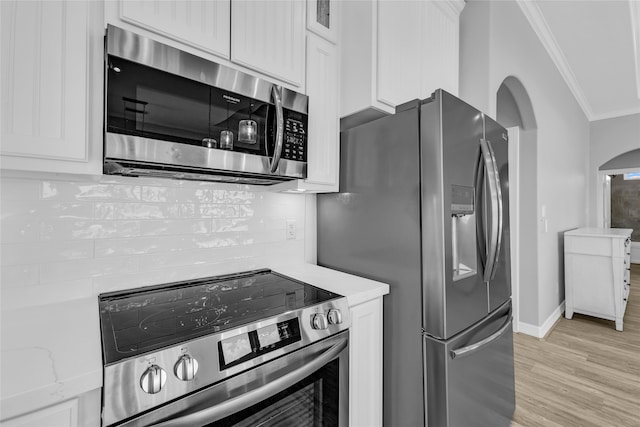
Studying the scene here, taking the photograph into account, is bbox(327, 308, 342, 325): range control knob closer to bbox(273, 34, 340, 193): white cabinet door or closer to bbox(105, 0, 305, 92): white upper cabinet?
bbox(273, 34, 340, 193): white cabinet door

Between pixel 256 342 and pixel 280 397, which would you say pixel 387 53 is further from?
pixel 280 397

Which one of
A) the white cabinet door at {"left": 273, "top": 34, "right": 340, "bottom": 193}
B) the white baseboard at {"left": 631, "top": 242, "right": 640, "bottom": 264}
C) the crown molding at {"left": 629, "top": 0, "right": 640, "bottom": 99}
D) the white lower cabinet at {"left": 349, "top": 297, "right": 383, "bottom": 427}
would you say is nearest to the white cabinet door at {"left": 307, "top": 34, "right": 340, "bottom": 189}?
the white cabinet door at {"left": 273, "top": 34, "right": 340, "bottom": 193}

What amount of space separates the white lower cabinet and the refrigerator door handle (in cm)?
60

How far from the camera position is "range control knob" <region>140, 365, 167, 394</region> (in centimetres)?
69

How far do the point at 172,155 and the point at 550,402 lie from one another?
278 cm

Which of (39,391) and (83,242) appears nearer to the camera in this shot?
(39,391)

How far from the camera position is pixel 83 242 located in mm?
1133

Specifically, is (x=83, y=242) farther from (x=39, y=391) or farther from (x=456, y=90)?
(x=456, y=90)

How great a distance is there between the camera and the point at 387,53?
1572 millimetres

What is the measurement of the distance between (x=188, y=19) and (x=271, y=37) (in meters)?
0.36

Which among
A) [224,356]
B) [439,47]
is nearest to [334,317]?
[224,356]

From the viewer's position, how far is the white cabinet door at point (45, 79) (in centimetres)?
78

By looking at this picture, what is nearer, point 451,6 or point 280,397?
point 280,397

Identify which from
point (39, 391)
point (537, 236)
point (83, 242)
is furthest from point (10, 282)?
point (537, 236)
